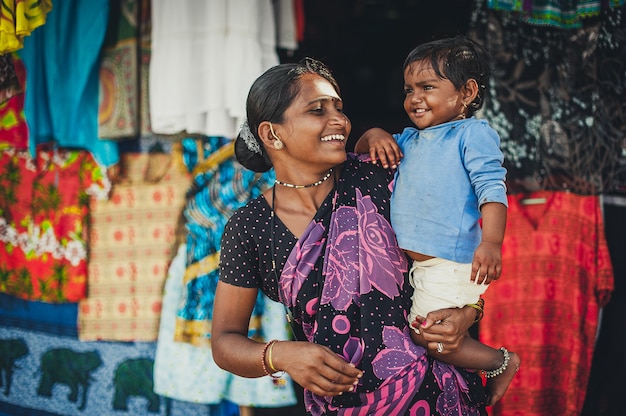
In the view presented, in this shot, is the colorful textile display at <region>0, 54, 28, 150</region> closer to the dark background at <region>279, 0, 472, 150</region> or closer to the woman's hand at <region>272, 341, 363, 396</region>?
the dark background at <region>279, 0, 472, 150</region>

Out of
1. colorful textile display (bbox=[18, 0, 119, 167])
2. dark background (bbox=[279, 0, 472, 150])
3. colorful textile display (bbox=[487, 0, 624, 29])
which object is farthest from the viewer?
dark background (bbox=[279, 0, 472, 150])

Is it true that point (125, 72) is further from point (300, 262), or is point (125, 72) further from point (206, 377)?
point (300, 262)

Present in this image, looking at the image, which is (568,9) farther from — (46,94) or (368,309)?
(46,94)

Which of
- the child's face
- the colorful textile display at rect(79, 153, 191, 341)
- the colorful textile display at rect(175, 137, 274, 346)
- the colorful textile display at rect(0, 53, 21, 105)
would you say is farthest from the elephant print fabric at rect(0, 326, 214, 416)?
the child's face

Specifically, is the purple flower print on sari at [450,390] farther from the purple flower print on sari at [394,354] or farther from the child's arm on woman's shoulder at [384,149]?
the child's arm on woman's shoulder at [384,149]

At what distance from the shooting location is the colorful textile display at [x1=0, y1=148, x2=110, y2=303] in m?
3.62

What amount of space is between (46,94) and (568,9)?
105 inches

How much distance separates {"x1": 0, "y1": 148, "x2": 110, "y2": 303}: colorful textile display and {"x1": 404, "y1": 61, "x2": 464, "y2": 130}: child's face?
2183 mm

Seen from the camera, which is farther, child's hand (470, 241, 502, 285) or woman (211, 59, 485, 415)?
woman (211, 59, 485, 415)

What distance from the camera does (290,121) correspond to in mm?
2008

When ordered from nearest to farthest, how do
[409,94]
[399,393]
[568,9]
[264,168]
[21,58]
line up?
[399,393]
[409,94]
[264,168]
[568,9]
[21,58]

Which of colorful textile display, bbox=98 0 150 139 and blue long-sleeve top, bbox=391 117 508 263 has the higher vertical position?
colorful textile display, bbox=98 0 150 139

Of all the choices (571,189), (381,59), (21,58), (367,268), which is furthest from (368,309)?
(381,59)

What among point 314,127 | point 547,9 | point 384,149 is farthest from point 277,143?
point 547,9
